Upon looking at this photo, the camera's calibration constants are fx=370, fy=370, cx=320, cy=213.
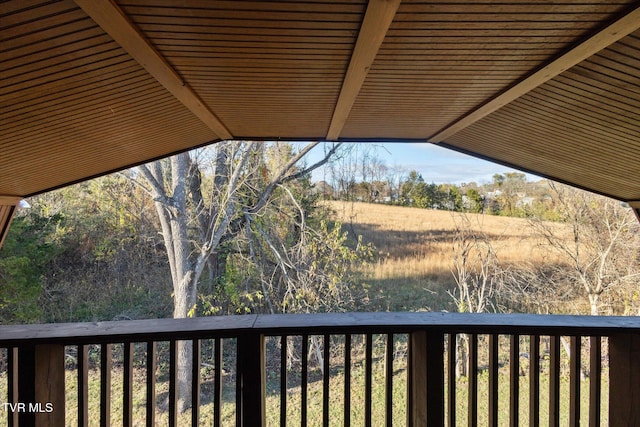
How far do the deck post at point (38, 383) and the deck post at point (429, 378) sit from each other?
1283mm

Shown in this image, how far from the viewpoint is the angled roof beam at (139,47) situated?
4.19 feet

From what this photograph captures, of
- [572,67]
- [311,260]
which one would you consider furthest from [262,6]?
[311,260]

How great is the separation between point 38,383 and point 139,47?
131cm

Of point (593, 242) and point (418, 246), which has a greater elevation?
point (593, 242)

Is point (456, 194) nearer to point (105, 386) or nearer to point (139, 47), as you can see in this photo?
point (139, 47)

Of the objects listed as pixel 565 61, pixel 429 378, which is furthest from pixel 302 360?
pixel 565 61

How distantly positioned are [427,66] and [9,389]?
7.03 feet

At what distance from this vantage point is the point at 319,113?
2.54m

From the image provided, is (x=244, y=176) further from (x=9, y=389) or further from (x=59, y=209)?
(x=9, y=389)

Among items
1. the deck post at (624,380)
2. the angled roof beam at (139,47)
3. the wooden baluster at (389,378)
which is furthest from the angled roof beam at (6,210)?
the deck post at (624,380)

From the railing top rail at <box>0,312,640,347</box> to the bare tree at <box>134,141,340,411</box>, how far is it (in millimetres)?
5960

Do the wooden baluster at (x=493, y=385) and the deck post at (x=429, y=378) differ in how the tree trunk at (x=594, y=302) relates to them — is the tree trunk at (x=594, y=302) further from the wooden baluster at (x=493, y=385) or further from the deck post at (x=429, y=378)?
the deck post at (x=429, y=378)

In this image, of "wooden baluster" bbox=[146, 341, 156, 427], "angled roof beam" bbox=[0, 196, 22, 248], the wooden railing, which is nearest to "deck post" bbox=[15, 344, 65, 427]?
the wooden railing

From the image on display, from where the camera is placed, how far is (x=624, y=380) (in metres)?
1.39
